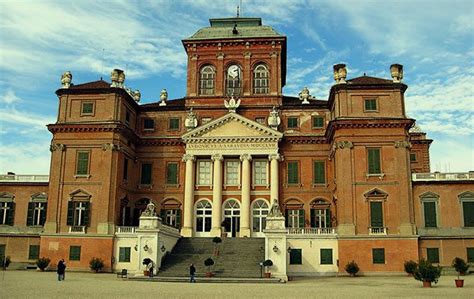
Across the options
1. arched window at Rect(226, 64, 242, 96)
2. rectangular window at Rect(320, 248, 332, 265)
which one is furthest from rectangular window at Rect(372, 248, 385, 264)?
arched window at Rect(226, 64, 242, 96)

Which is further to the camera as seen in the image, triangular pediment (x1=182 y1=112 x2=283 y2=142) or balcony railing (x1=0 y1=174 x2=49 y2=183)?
triangular pediment (x1=182 y1=112 x2=283 y2=142)

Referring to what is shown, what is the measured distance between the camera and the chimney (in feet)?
143

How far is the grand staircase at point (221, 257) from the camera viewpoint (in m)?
35.8

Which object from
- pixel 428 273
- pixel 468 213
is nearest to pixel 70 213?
pixel 428 273

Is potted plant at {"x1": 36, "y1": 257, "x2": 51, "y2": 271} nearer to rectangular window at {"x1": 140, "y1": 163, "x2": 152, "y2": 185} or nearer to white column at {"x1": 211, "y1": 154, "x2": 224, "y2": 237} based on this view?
rectangular window at {"x1": 140, "y1": 163, "x2": 152, "y2": 185}

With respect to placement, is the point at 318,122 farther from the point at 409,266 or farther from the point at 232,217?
the point at 409,266

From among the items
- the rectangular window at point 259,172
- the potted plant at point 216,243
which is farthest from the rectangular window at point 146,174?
the potted plant at point 216,243

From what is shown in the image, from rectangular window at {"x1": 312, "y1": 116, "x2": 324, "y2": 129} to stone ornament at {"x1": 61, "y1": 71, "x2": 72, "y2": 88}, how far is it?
74.4 ft

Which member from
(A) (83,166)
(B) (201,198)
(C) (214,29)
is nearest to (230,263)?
(B) (201,198)

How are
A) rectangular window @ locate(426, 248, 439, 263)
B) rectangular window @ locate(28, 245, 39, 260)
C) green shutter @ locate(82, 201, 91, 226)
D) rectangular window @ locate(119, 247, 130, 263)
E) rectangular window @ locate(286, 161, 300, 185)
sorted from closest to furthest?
1. rectangular window @ locate(426, 248, 439, 263)
2. rectangular window @ locate(119, 247, 130, 263)
3. green shutter @ locate(82, 201, 91, 226)
4. rectangular window @ locate(28, 245, 39, 260)
5. rectangular window @ locate(286, 161, 300, 185)

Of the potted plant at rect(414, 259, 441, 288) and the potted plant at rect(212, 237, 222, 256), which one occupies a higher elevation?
the potted plant at rect(212, 237, 222, 256)

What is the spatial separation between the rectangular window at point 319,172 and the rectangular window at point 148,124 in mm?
16049

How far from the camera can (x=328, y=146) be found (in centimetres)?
4725

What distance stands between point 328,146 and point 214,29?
17571 millimetres
